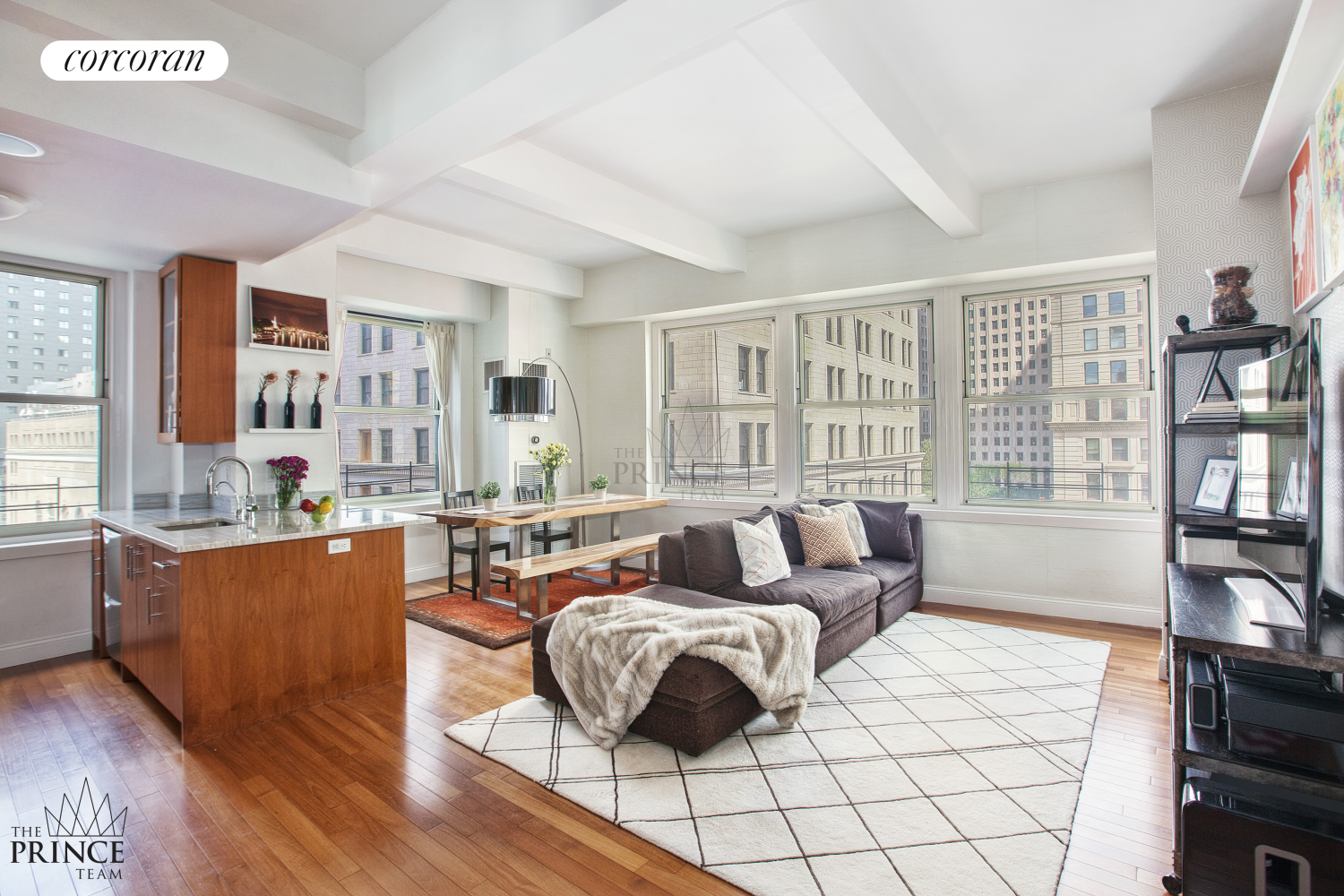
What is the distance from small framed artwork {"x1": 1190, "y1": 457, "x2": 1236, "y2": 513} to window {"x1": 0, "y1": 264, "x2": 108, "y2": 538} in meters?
6.24

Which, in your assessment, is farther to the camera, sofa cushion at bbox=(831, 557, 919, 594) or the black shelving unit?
sofa cushion at bbox=(831, 557, 919, 594)

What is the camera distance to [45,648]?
389cm

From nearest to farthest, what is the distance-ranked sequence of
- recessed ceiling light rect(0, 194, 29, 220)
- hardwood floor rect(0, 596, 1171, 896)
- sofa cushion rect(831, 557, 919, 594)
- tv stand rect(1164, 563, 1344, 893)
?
tv stand rect(1164, 563, 1344, 893), hardwood floor rect(0, 596, 1171, 896), recessed ceiling light rect(0, 194, 29, 220), sofa cushion rect(831, 557, 919, 594)

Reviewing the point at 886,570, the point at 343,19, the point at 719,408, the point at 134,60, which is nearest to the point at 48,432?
the point at 134,60

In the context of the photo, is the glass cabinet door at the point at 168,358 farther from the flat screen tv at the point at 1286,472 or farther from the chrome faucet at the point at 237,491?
the flat screen tv at the point at 1286,472

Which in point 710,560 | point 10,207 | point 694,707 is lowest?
point 694,707

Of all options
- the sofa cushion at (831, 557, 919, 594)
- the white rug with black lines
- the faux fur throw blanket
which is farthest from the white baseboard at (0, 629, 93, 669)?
the sofa cushion at (831, 557, 919, 594)

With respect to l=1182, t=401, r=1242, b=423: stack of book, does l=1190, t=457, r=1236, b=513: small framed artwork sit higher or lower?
lower

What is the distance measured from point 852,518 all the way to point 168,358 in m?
4.51

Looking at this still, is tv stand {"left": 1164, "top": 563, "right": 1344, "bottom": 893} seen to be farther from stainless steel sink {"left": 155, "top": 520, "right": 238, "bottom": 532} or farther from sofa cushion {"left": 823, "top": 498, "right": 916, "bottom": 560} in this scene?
stainless steel sink {"left": 155, "top": 520, "right": 238, "bottom": 532}

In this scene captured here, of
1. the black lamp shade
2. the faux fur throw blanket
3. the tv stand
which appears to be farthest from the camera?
the black lamp shade

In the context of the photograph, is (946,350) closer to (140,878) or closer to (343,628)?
(343,628)

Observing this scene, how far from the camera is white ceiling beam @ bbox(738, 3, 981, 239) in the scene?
242 cm

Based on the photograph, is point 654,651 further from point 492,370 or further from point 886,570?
point 492,370
